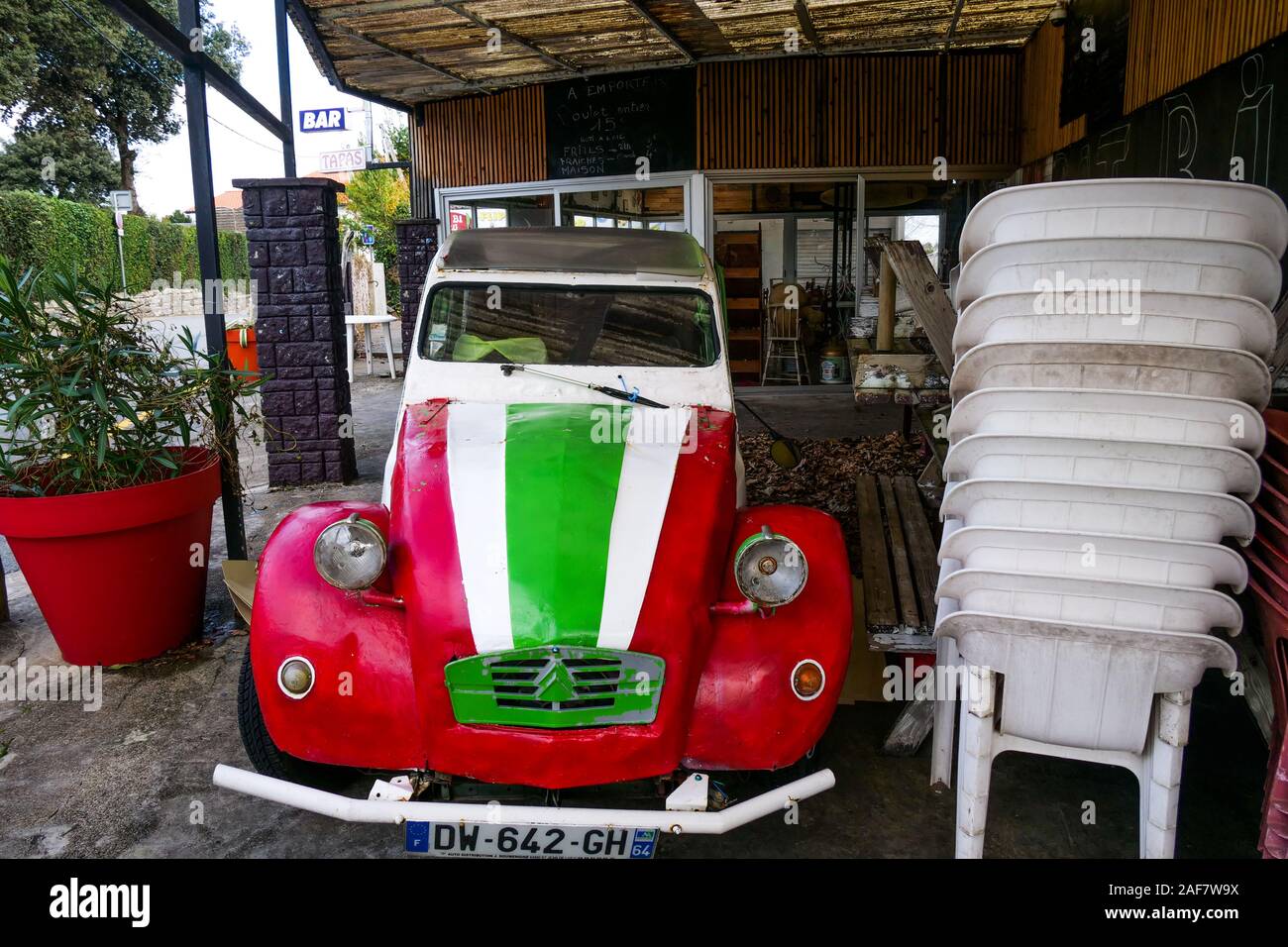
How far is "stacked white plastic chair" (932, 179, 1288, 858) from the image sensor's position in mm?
2256

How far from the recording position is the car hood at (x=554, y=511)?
2508 millimetres

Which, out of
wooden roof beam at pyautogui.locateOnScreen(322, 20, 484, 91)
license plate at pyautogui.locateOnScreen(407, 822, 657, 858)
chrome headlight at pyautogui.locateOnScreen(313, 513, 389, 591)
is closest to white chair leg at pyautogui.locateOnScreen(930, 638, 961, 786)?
license plate at pyautogui.locateOnScreen(407, 822, 657, 858)

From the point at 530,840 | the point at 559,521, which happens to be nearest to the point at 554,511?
the point at 559,521

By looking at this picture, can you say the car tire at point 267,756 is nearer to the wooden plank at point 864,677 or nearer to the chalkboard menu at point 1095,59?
the wooden plank at point 864,677

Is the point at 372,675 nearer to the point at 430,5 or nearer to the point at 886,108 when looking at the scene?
the point at 430,5

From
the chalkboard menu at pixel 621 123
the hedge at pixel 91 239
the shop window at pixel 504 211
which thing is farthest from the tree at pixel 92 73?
the chalkboard menu at pixel 621 123

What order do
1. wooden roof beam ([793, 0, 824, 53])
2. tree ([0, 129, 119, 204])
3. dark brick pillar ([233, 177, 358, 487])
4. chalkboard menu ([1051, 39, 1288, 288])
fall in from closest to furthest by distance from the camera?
1. chalkboard menu ([1051, 39, 1288, 288])
2. dark brick pillar ([233, 177, 358, 487])
3. wooden roof beam ([793, 0, 824, 53])
4. tree ([0, 129, 119, 204])

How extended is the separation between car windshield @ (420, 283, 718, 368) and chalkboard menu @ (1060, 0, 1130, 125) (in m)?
4.57

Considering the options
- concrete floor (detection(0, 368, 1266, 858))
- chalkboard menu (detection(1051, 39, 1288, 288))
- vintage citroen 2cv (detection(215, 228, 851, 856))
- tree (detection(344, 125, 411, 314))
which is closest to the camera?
vintage citroen 2cv (detection(215, 228, 851, 856))

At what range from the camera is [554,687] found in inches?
94.4

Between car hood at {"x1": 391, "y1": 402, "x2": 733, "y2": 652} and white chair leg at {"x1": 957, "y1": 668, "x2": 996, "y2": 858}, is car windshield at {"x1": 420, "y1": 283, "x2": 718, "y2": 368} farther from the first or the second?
white chair leg at {"x1": 957, "y1": 668, "x2": 996, "y2": 858}

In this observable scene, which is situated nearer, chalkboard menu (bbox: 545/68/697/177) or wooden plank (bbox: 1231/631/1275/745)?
wooden plank (bbox: 1231/631/1275/745)

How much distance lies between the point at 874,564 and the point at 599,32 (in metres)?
6.62

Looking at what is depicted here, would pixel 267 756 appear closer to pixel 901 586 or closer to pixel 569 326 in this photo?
pixel 569 326
